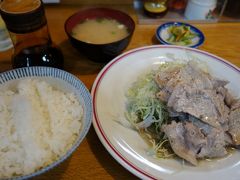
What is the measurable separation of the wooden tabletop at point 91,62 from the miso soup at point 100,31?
150 millimetres

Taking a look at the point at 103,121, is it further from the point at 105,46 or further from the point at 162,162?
the point at 105,46

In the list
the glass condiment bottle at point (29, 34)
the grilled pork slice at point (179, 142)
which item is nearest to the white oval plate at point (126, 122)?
the grilled pork slice at point (179, 142)

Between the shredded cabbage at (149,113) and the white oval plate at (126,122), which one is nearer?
the white oval plate at (126,122)

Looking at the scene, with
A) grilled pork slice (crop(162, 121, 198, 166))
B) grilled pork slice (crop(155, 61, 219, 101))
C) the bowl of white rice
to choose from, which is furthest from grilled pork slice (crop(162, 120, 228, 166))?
the bowl of white rice

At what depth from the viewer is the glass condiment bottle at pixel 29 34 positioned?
3.88 ft

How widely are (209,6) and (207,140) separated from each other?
1482 mm

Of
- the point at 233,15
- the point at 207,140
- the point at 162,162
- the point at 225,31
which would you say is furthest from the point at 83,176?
the point at 233,15

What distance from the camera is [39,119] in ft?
3.37

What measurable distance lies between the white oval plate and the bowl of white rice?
0.15 metres

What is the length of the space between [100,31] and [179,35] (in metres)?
0.67

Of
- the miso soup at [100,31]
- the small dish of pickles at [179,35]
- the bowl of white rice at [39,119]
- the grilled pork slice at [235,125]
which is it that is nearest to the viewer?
the bowl of white rice at [39,119]

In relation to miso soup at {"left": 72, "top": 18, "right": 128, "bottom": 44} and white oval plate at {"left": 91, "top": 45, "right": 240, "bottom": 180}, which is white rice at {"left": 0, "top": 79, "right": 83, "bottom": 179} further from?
miso soup at {"left": 72, "top": 18, "right": 128, "bottom": 44}

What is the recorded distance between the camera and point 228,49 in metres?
1.87

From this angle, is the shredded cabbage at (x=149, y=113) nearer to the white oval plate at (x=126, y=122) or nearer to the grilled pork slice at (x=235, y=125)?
the white oval plate at (x=126, y=122)
